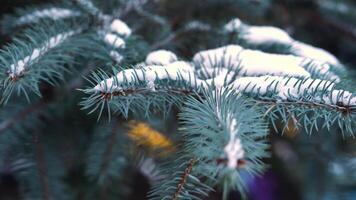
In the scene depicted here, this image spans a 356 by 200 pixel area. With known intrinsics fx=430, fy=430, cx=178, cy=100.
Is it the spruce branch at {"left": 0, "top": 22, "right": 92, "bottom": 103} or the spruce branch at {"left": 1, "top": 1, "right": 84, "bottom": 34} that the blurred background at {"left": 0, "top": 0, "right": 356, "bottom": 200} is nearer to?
the spruce branch at {"left": 1, "top": 1, "right": 84, "bottom": 34}

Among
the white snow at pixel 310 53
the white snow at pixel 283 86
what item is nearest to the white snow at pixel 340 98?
the white snow at pixel 283 86

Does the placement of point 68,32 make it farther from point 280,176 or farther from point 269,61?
point 280,176

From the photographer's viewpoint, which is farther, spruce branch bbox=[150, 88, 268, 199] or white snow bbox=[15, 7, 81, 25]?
white snow bbox=[15, 7, 81, 25]

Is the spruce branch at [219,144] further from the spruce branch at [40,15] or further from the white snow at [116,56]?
the spruce branch at [40,15]

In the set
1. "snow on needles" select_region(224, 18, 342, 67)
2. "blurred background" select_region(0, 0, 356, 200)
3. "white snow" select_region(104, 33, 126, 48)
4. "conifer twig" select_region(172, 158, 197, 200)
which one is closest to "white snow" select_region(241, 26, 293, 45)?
"snow on needles" select_region(224, 18, 342, 67)

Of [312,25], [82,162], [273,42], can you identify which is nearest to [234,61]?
[273,42]
